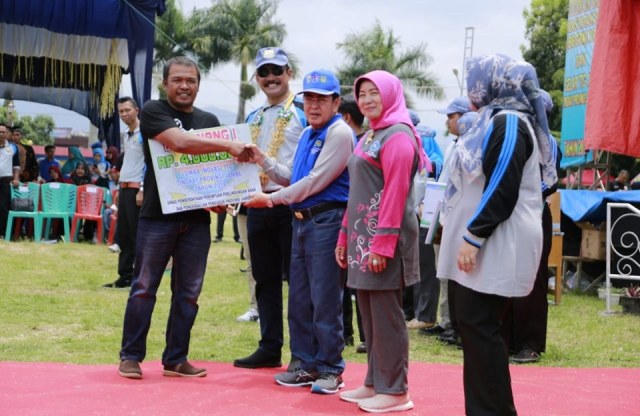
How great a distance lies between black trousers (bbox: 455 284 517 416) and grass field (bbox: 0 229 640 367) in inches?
103

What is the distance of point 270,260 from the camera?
614cm

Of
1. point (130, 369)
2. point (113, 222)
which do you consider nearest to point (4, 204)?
point (113, 222)

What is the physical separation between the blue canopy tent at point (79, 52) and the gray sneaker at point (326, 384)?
1441cm

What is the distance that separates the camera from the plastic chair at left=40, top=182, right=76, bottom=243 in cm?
1703

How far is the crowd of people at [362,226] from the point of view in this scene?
4.23 m

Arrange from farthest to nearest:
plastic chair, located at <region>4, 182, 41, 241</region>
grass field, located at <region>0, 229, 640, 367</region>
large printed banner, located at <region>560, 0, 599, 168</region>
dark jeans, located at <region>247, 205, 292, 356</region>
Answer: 1. plastic chair, located at <region>4, 182, 41, 241</region>
2. large printed banner, located at <region>560, 0, 599, 168</region>
3. grass field, located at <region>0, 229, 640, 367</region>
4. dark jeans, located at <region>247, 205, 292, 356</region>

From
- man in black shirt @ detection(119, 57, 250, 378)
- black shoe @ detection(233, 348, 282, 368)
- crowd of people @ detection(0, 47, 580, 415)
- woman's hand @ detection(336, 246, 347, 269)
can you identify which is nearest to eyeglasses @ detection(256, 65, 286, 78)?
crowd of people @ detection(0, 47, 580, 415)

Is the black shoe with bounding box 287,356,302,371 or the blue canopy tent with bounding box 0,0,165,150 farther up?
the blue canopy tent with bounding box 0,0,165,150

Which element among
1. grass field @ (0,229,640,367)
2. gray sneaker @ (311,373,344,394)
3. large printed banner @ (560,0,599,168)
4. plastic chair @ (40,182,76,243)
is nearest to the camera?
gray sneaker @ (311,373,344,394)

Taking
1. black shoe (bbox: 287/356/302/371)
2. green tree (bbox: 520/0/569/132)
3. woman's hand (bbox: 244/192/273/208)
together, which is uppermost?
green tree (bbox: 520/0/569/132)

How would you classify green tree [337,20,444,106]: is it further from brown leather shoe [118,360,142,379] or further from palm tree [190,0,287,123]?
brown leather shoe [118,360,142,379]

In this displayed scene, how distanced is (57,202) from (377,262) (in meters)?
13.3

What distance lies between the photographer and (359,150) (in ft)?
16.9

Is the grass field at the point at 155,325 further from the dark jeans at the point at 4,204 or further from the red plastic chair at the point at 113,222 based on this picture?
the red plastic chair at the point at 113,222
